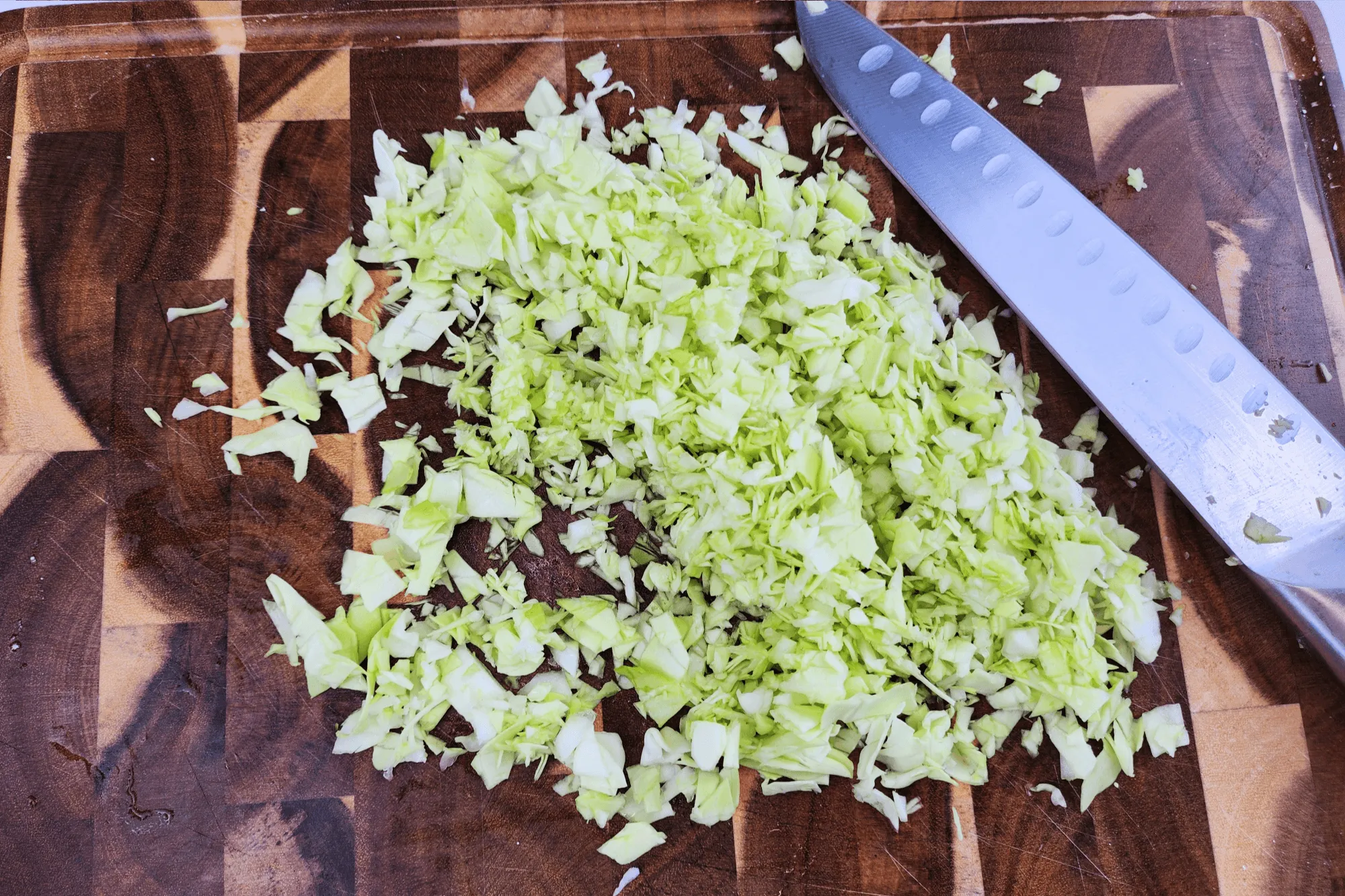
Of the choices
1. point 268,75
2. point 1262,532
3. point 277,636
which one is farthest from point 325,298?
point 1262,532

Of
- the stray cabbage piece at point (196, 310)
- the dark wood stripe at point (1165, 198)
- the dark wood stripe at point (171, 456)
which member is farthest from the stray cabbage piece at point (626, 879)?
the dark wood stripe at point (1165, 198)

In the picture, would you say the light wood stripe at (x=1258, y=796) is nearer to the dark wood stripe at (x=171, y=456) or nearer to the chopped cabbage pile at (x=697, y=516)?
the chopped cabbage pile at (x=697, y=516)

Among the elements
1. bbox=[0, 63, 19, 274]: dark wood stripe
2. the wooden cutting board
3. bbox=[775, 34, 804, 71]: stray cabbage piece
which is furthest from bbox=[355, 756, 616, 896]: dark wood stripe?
bbox=[775, 34, 804, 71]: stray cabbage piece

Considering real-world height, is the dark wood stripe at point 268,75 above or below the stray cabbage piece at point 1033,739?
above

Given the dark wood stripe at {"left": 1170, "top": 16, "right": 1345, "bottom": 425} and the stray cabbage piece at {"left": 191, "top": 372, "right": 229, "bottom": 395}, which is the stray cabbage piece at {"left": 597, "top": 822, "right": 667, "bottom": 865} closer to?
the stray cabbage piece at {"left": 191, "top": 372, "right": 229, "bottom": 395}

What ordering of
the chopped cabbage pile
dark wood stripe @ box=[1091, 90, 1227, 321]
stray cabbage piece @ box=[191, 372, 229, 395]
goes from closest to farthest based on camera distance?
the chopped cabbage pile, stray cabbage piece @ box=[191, 372, 229, 395], dark wood stripe @ box=[1091, 90, 1227, 321]

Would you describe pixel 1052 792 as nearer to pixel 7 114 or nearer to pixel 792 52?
pixel 792 52

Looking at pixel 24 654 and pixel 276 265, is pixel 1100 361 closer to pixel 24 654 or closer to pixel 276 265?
pixel 276 265
